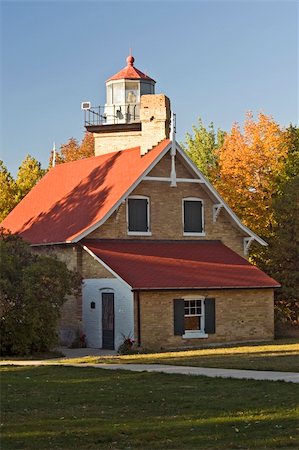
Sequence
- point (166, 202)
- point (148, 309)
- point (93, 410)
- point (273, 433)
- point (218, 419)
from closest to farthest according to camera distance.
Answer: point (273, 433) < point (218, 419) < point (93, 410) < point (148, 309) < point (166, 202)

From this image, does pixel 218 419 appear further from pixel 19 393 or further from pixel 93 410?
pixel 19 393

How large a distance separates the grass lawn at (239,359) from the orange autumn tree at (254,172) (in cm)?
1384

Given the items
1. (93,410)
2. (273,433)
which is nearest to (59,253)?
(93,410)

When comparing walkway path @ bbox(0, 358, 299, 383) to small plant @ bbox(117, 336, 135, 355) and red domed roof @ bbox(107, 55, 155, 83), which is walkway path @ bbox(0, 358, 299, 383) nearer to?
small plant @ bbox(117, 336, 135, 355)

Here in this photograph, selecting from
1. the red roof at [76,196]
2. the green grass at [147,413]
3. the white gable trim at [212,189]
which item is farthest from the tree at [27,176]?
the green grass at [147,413]

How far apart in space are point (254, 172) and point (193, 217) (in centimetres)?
957

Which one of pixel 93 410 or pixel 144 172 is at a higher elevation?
pixel 144 172

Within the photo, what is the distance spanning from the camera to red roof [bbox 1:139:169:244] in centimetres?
3544

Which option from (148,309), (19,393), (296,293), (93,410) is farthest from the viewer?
(296,293)

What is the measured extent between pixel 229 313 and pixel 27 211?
39.4ft

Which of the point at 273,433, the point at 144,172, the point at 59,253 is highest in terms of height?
the point at 144,172

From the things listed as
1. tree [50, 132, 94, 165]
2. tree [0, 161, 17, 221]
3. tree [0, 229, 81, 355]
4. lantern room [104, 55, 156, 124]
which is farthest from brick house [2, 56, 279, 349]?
tree [50, 132, 94, 165]

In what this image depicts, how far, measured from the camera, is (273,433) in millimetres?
11867

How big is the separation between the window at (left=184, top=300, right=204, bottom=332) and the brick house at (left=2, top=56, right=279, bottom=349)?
4 cm
